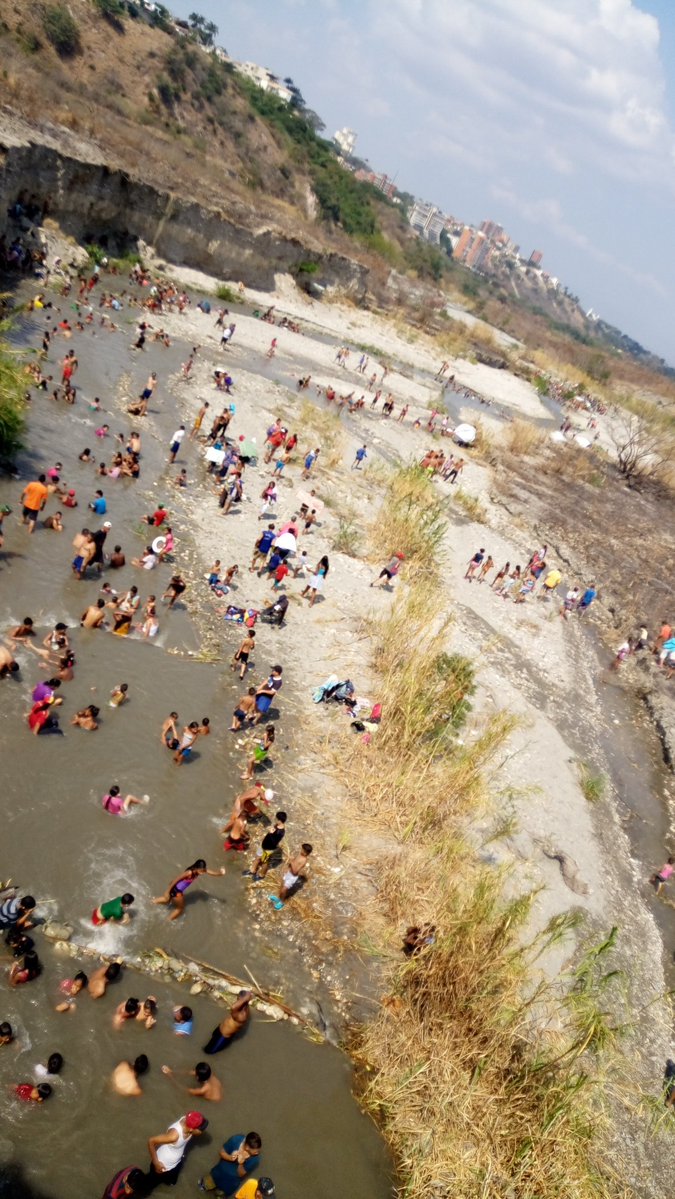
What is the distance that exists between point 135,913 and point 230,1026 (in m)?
1.79

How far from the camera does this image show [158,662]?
13555mm

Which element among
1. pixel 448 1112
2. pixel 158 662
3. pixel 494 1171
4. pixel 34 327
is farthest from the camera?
pixel 34 327

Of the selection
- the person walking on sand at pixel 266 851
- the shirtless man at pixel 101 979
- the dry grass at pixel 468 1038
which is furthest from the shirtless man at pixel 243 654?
the shirtless man at pixel 101 979

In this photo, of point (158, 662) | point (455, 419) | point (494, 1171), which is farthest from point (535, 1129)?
point (455, 419)

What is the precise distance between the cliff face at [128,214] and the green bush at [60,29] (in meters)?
19.7

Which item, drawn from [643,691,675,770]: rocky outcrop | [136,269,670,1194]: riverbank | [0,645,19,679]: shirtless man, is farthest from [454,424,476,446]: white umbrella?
[0,645,19,679]: shirtless man

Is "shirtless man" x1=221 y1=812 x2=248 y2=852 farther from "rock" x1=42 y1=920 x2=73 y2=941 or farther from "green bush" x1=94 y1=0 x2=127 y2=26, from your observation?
"green bush" x1=94 y1=0 x2=127 y2=26

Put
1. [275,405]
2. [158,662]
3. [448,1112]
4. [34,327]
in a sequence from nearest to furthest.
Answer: [448,1112] → [158,662] → [34,327] → [275,405]

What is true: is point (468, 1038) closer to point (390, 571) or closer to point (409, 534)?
point (390, 571)

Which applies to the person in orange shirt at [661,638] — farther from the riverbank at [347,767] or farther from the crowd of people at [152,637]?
the crowd of people at [152,637]

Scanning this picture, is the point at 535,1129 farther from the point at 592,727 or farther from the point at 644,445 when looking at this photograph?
the point at 644,445

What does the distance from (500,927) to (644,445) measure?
51.1 meters

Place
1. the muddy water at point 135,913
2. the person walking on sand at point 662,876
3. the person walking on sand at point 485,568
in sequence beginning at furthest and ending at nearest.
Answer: the person walking on sand at point 485,568 < the person walking on sand at point 662,876 < the muddy water at point 135,913

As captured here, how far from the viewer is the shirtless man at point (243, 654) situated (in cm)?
1383
